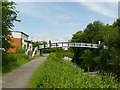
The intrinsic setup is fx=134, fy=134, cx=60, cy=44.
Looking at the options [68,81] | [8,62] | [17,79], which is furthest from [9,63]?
[68,81]

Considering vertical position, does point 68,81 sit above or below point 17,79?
above

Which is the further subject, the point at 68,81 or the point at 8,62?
Answer: the point at 8,62

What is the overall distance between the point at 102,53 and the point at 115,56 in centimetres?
613

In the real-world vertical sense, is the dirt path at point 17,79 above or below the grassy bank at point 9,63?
below

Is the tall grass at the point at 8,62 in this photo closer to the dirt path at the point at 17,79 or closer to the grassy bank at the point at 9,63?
the grassy bank at the point at 9,63

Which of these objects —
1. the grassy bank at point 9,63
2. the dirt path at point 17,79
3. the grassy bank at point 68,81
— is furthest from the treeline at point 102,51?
the grassy bank at point 9,63

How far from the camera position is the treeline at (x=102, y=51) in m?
23.0

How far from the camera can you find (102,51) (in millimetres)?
28672

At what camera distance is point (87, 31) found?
43.4 metres

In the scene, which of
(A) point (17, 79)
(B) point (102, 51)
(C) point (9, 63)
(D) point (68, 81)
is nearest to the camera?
(D) point (68, 81)

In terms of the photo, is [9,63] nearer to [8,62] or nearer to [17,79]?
[8,62]

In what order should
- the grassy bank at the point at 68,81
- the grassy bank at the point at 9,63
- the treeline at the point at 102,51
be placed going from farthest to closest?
the treeline at the point at 102,51 < the grassy bank at the point at 9,63 < the grassy bank at the point at 68,81

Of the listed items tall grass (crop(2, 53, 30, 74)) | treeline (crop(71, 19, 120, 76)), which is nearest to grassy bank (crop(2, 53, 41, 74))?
tall grass (crop(2, 53, 30, 74))

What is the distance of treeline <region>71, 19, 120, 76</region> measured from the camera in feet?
75.5
